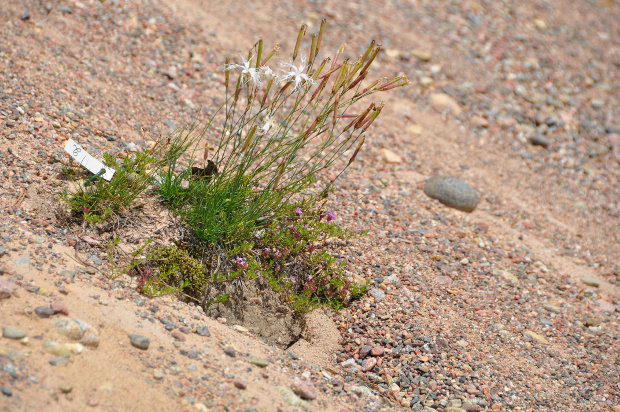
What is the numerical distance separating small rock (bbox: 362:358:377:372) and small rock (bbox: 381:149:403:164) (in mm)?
2359

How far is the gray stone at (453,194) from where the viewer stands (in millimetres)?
5367

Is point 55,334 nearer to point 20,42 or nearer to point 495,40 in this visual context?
point 20,42

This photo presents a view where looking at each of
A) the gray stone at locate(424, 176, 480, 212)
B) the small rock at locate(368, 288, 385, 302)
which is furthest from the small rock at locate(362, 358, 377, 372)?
the gray stone at locate(424, 176, 480, 212)

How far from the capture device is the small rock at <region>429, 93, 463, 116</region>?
6.86 metres

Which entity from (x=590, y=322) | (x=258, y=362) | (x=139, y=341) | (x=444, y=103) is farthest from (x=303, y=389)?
(x=444, y=103)

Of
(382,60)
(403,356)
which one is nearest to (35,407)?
(403,356)

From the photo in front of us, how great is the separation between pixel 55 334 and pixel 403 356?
194 cm

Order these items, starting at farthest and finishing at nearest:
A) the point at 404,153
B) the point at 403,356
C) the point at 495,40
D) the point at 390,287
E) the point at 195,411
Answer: the point at 495,40 < the point at 404,153 < the point at 390,287 < the point at 403,356 < the point at 195,411

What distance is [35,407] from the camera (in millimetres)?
2520

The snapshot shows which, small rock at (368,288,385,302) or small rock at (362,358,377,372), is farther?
small rock at (368,288,385,302)

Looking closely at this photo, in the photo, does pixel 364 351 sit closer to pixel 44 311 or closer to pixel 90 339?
pixel 90 339

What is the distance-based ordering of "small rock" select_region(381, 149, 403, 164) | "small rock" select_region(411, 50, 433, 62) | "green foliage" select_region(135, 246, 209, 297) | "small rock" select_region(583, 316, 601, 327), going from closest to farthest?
"green foliage" select_region(135, 246, 209, 297) < "small rock" select_region(583, 316, 601, 327) < "small rock" select_region(381, 149, 403, 164) < "small rock" select_region(411, 50, 433, 62)

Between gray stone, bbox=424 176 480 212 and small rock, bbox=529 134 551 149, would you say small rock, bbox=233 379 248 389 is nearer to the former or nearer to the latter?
gray stone, bbox=424 176 480 212

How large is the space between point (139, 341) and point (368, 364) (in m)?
1.38
